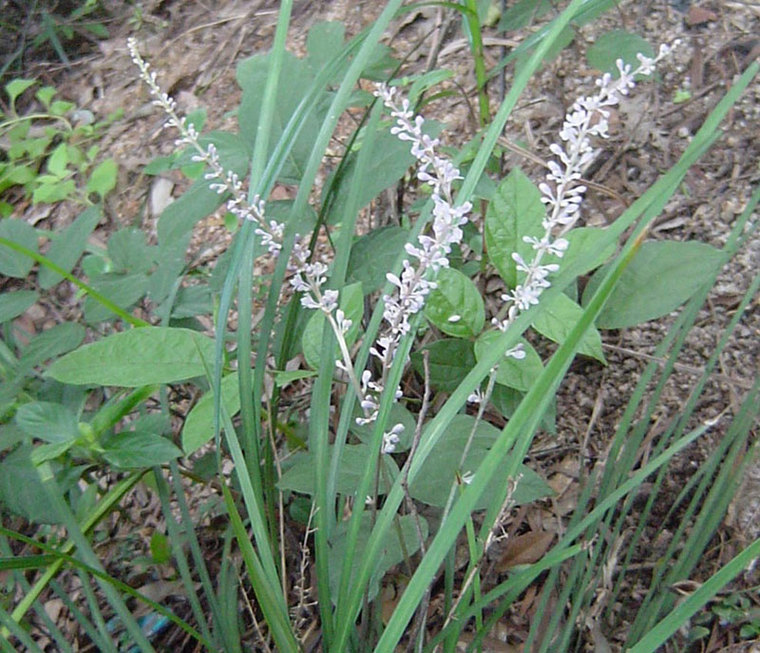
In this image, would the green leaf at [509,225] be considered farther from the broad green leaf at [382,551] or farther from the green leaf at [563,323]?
the broad green leaf at [382,551]

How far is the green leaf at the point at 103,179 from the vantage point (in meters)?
1.86

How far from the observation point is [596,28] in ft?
5.05

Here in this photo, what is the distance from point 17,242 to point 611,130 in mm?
1115

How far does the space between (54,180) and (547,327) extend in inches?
62.2

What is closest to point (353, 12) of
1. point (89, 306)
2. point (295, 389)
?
point (295, 389)

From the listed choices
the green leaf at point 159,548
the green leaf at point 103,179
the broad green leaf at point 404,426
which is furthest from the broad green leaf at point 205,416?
the green leaf at point 103,179

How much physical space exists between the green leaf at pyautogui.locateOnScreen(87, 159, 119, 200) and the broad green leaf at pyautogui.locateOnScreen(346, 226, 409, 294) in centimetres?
118

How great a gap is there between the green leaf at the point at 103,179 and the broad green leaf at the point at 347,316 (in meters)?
1.24

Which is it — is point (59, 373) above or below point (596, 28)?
below

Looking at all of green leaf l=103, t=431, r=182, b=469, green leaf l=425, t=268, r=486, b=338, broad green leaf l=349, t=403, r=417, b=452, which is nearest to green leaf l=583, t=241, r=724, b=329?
green leaf l=425, t=268, r=486, b=338

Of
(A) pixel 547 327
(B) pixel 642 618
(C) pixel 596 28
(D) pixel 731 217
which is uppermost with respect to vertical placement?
(C) pixel 596 28

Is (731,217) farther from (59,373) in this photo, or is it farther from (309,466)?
(59,373)

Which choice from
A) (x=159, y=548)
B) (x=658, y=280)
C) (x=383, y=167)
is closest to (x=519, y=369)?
(x=658, y=280)

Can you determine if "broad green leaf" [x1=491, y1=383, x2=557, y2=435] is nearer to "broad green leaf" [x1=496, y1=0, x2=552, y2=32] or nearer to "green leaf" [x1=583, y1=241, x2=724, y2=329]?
"green leaf" [x1=583, y1=241, x2=724, y2=329]
